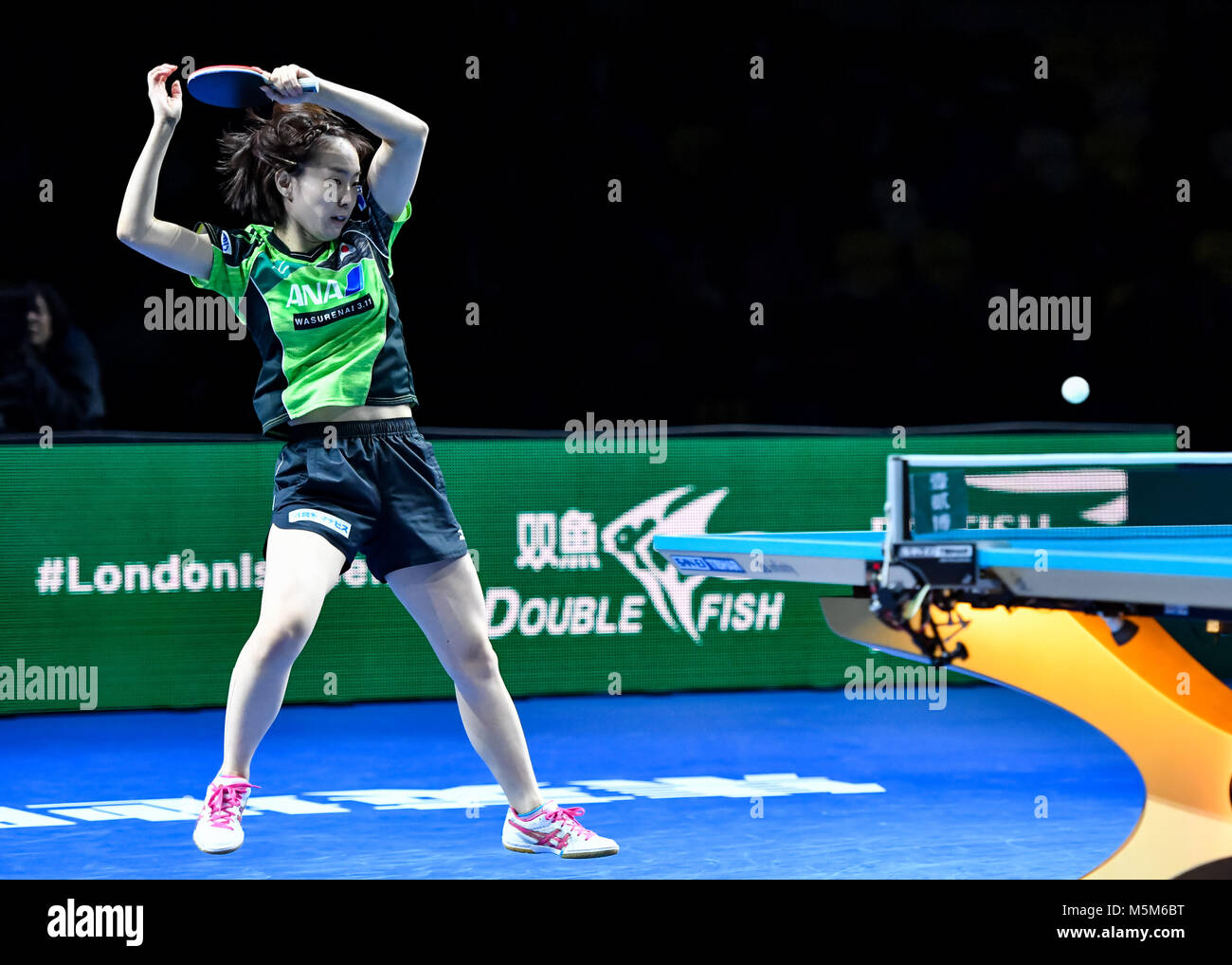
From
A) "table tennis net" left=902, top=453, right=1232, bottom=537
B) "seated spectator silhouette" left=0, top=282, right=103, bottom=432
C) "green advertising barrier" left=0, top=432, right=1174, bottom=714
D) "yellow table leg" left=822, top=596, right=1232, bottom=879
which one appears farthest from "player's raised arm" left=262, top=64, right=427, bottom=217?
"seated spectator silhouette" left=0, top=282, right=103, bottom=432

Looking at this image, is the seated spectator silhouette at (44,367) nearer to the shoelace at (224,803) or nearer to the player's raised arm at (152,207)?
the player's raised arm at (152,207)

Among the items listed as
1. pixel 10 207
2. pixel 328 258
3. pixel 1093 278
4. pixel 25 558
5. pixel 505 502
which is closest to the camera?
pixel 328 258

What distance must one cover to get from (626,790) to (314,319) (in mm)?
2729

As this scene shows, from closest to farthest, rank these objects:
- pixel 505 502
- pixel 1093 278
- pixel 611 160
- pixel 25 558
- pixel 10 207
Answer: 1. pixel 25 558
2. pixel 505 502
3. pixel 10 207
4. pixel 611 160
5. pixel 1093 278

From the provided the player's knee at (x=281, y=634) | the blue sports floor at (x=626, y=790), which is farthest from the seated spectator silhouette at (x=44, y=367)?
the player's knee at (x=281, y=634)

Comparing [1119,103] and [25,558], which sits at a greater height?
[1119,103]

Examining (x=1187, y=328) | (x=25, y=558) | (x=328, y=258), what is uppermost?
(x=1187, y=328)

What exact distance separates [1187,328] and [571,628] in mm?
9181

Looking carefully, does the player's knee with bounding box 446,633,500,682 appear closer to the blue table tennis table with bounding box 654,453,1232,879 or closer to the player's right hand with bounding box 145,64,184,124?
the blue table tennis table with bounding box 654,453,1232,879

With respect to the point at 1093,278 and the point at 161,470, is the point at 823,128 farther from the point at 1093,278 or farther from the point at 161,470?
the point at 161,470

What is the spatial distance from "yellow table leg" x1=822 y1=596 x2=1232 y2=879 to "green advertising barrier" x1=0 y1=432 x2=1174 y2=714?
4.58m

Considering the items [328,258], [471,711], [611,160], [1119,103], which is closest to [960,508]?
[471,711]

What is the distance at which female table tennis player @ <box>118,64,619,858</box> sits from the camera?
4016 millimetres

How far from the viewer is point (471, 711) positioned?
14.1 feet
